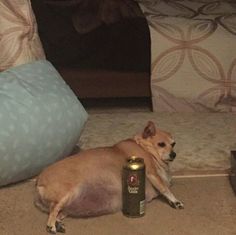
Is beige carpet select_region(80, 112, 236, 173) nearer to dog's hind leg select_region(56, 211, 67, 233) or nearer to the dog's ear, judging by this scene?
the dog's ear

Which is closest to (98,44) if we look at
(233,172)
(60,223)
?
(233,172)

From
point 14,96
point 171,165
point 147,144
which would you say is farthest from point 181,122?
point 14,96

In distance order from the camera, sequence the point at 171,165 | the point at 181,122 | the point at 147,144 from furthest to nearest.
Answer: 1. the point at 181,122
2. the point at 171,165
3. the point at 147,144

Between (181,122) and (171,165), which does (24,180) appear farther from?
(181,122)

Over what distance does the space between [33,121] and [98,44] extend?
1.11 meters

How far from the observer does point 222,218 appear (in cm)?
179

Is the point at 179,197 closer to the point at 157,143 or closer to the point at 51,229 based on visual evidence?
the point at 157,143

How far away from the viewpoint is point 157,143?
6.44 ft

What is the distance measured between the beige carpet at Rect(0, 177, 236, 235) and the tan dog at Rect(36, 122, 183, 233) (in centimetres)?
3

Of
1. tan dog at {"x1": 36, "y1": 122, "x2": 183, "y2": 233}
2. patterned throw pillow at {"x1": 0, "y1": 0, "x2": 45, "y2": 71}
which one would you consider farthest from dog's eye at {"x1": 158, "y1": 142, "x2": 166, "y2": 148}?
patterned throw pillow at {"x1": 0, "y1": 0, "x2": 45, "y2": 71}

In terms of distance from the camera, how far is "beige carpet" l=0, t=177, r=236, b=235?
5.60 feet

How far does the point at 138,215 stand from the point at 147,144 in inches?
11.3

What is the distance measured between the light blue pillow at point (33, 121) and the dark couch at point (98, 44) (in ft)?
2.24

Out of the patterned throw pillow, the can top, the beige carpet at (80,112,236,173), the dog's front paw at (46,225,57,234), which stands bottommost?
the beige carpet at (80,112,236,173)
